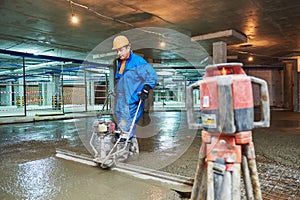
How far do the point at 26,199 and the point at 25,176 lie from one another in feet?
1.97

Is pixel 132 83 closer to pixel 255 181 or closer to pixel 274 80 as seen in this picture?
pixel 255 181

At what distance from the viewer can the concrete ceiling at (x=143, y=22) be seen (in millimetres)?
4387

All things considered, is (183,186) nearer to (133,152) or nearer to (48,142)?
(133,152)

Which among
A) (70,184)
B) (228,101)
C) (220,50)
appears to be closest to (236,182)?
(228,101)

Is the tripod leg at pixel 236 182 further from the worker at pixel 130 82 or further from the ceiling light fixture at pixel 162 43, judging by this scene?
the ceiling light fixture at pixel 162 43

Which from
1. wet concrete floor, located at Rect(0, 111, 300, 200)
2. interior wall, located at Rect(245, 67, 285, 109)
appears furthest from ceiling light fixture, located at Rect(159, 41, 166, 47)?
interior wall, located at Rect(245, 67, 285, 109)

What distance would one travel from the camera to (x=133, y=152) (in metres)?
2.88

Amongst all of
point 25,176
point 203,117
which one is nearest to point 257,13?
point 203,117

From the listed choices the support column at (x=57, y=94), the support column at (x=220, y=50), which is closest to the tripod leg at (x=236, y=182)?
the support column at (x=220, y=50)

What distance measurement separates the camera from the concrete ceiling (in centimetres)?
439

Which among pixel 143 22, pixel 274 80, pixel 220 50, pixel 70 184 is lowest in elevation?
pixel 70 184

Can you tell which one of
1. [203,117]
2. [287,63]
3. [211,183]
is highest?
[287,63]

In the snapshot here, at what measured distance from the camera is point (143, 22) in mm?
5465

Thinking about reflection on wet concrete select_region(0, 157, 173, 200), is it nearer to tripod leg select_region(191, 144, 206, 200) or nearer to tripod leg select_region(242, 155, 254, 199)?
tripod leg select_region(191, 144, 206, 200)
